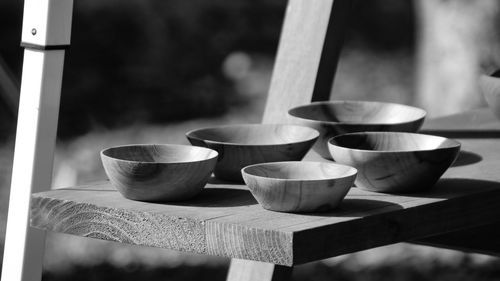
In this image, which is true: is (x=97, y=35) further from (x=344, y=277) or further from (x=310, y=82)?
(x=310, y=82)

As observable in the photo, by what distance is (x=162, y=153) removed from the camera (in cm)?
130

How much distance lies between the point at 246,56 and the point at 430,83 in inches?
42.3

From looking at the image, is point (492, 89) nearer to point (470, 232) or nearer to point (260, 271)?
point (470, 232)

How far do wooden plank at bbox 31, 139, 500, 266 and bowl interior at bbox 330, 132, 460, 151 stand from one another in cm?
→ 7

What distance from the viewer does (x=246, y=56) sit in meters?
5.11

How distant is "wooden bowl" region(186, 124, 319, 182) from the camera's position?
1.31m

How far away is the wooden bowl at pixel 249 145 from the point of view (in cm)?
131

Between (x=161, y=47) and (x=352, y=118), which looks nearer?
(x=352, y=118)

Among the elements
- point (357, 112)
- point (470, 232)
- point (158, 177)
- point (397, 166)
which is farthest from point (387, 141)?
point (470, 232)

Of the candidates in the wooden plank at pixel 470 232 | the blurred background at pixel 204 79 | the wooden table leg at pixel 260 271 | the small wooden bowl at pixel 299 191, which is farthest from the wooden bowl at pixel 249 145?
the blurred background at pixel 204 79

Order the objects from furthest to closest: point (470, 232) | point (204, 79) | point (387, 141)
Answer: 1. point (204, 79)
2. point (470, 232)
3. point (387, 141)

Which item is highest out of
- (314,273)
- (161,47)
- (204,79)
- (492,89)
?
(492,89)

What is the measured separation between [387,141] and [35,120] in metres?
0.47

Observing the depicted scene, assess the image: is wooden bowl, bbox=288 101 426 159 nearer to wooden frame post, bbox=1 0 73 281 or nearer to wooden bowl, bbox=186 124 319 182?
wooden bowl, bbox=186 124 319 182
